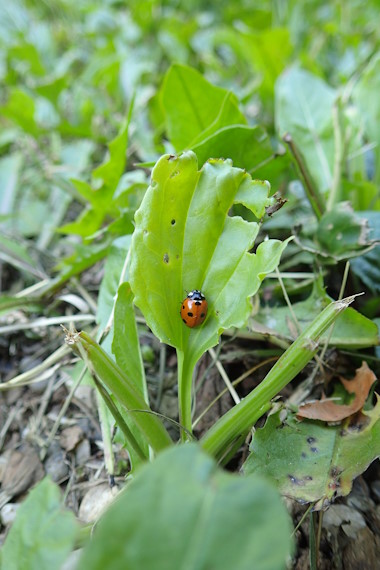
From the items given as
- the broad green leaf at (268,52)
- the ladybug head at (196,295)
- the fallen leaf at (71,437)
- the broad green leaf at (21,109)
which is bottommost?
the fallen leaf at (71,437)

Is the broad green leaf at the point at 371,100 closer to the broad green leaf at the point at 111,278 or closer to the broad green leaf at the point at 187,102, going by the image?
the broad green leaf at the point at 187,102

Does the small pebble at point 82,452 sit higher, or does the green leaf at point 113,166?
the green leaf at point 113,166

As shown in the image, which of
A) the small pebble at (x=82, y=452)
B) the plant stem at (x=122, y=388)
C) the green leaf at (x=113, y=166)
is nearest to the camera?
the plant stem at (x=122, y=388)

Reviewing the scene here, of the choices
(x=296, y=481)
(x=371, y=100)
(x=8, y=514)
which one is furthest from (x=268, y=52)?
(x=8, y=514)

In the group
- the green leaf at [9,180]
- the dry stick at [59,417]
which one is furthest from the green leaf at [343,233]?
the green leaf at [9,180]

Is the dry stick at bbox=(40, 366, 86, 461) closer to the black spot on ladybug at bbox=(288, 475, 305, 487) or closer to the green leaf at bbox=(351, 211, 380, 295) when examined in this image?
the black spot on ladybug at bbox=(288, 475, 305, 487)

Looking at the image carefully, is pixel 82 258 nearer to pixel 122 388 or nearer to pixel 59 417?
pixel 59 417

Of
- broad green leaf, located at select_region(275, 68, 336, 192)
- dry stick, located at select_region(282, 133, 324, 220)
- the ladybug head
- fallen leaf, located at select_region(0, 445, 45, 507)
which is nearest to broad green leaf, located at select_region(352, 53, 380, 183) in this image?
broad green leaf, located at select_region(275, 68, 336, 192)
